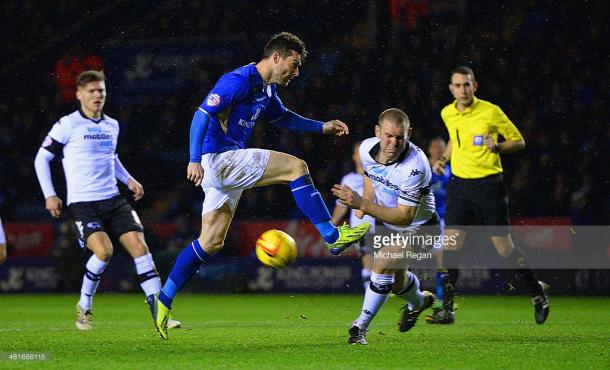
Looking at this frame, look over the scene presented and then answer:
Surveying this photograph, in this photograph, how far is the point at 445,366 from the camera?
17.9 feet

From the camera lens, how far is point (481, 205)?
28.2 ft

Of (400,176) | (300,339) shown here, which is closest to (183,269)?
(300,339)

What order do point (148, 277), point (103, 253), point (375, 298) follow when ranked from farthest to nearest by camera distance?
point (103, 253), point (148, 277), point (375, 298)

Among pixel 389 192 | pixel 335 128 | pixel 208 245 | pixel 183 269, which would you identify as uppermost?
pixel 335 128

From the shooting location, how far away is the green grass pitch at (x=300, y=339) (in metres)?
5.68

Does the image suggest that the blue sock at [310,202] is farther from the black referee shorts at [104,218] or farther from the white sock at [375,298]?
the black referee shorts at [104,218]

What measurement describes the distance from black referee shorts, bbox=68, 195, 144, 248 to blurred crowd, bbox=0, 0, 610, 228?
6798 mm

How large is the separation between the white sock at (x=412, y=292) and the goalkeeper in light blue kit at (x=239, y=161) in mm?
802

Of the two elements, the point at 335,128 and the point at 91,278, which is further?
the point at 91,278

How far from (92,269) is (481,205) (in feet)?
10.8

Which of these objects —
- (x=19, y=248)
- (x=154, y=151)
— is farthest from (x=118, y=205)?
(x=154, y=151)

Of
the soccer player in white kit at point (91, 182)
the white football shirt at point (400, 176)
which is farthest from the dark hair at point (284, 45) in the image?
the soccer player in white kit at point (91, 182)

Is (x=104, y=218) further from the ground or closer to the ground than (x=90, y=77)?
closer to the ground

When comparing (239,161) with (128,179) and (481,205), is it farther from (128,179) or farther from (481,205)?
(481,205)
